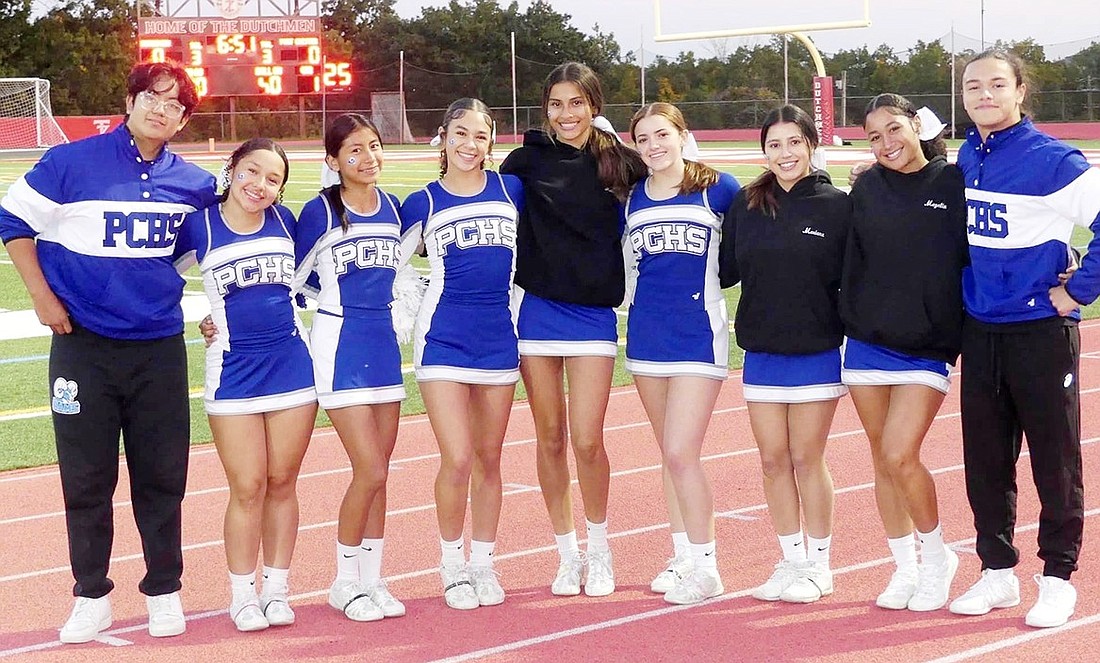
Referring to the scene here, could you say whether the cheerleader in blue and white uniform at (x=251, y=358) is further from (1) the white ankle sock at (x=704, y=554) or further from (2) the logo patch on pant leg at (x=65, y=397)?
(1) the white ankle sock at (x=704, y=554)

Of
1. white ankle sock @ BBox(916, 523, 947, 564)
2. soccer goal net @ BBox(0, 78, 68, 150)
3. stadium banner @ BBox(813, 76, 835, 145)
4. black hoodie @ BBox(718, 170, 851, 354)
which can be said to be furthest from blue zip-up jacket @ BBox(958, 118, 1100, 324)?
soccer goal net @ BBox(0, 78, 68, 150)

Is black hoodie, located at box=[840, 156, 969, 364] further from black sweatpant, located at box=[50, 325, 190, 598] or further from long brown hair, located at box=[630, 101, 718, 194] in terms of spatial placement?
black sweatpant, located at box=[50, 325, 190, 598]

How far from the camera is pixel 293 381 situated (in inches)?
195

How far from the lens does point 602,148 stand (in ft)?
17.6

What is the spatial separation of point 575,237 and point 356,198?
80cm

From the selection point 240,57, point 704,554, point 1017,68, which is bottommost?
point 704,554

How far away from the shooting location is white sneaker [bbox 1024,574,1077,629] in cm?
472

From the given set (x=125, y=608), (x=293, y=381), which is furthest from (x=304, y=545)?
(x=293, y=381)

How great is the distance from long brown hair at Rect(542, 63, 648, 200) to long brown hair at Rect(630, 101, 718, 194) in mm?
90

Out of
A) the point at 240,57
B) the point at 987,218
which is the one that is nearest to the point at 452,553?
the point at 987,218

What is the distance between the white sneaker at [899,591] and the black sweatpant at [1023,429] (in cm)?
26

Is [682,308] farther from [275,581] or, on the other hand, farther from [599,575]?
[275,581]

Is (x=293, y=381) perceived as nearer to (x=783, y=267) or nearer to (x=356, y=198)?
(x=356, y=198)

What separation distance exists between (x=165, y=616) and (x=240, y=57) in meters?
37.7
